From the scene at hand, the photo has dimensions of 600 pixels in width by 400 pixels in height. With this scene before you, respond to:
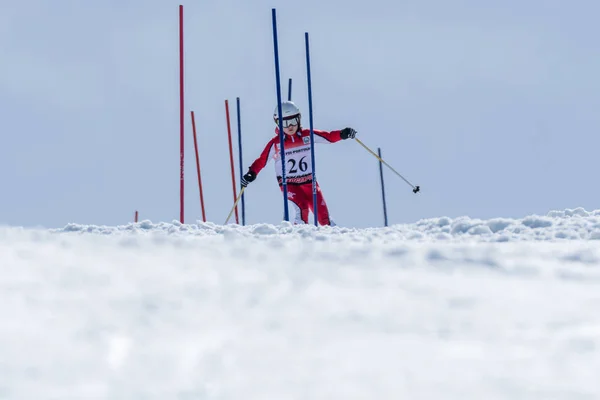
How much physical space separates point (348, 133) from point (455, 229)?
412cm

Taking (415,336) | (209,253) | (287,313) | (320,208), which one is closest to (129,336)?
(287,313)

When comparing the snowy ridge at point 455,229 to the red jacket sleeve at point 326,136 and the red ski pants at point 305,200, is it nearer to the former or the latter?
the red ski pants at point 305,200

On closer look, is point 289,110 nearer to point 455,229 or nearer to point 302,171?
point 302,171

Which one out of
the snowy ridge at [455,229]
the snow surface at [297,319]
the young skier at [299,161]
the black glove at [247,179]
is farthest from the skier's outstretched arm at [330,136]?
the snow surface at [297,319]

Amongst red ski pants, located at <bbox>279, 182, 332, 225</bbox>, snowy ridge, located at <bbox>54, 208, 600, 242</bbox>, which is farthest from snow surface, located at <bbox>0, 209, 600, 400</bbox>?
red ski pants, located at <bbox>279, 182, 332, 225</bbox>

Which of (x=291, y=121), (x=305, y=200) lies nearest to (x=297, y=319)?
(x=305, y=200)

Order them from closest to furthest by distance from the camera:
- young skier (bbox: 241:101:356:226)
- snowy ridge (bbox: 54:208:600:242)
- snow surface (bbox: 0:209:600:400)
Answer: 1. snow surface (bbox: 0:209:600:400)
2. snowy ridge (bbox: 54:208:600:242)
3. young skier (bbox: 241:101:356:226)

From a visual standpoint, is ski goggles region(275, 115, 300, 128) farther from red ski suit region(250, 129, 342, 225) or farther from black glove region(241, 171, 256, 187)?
black glove region(241, 171, 256, 187)

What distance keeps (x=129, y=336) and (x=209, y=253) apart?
142 cm

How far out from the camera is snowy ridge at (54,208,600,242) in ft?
16.3

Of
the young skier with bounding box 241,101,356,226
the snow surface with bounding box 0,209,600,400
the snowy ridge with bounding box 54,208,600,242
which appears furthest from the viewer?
the young skier with bounding box 241,101,356,226

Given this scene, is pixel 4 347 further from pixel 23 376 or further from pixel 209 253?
pixel 209 253

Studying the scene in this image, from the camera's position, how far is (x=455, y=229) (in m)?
5.24

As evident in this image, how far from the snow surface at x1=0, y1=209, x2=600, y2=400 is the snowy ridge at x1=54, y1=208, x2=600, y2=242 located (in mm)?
253
